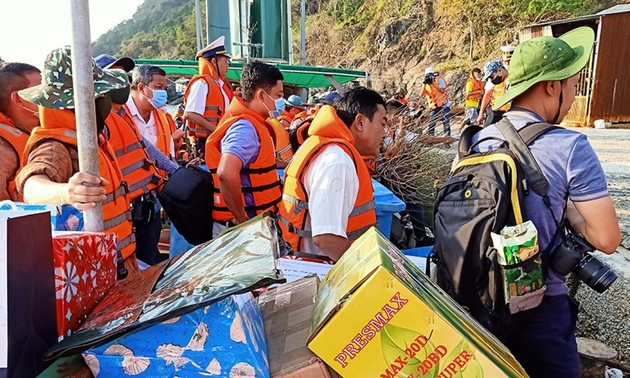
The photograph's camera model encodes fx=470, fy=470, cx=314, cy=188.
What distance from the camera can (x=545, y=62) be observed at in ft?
6.00

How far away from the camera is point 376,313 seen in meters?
1.01

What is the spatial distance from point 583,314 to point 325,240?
95.6 inches

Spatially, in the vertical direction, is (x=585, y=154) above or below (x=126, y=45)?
below

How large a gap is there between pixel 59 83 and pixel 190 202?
1444mm

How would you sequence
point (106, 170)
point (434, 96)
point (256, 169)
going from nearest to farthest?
1. point (106, 170)
2. point (256, 169)
3. point (434, 96)

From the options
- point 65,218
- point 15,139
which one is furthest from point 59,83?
point 15,139

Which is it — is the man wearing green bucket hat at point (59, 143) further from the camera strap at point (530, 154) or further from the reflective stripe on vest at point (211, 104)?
the reflective stripe on vest at point (211, 104)

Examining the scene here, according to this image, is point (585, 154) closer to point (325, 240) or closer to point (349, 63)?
point (325, 240)

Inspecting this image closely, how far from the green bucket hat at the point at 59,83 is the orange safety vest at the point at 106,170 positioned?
0.13 m

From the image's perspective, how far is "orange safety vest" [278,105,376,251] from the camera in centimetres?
225

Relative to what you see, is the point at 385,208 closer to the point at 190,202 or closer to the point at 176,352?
the point at 190,202

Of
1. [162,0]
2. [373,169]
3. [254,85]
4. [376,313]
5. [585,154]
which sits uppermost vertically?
[162,0]

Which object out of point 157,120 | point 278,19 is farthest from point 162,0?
point 157,120

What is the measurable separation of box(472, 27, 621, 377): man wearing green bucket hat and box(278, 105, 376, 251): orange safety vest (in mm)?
604
